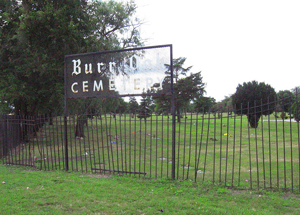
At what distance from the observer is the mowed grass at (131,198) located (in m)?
4.29

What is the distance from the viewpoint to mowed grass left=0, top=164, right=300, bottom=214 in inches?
169

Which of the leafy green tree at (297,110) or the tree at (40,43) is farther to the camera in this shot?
the tree at (40,43)

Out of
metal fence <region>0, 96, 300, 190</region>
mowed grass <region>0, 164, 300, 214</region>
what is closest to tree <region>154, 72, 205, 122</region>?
metal fence <region>0, 96, 300, 190</region>

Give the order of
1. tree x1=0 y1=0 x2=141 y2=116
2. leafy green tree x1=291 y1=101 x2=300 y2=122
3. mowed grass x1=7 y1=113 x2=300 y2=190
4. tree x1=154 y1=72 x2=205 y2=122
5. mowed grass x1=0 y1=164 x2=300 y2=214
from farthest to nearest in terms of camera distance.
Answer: tree x1=154 y1=72 x2=205 y2=122 < tree x1=0 y1=0 x2=141 y2=116 < mowed grass x1=7 y1=113 x2=300 y2=190 < leafy green tree x1=291 y1=101 x2=300 y2=122 < mowed grass x1=0 y1=164 x2=300 y2=214

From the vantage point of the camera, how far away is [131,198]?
4867 mm

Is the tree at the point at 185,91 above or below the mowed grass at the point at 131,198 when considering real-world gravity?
above

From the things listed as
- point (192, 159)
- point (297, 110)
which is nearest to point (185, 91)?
point (192, 159)

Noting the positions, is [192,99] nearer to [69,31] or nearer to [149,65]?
[69,31]

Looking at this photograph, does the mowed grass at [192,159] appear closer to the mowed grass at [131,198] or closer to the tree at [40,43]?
the mowed grass at [131,198]

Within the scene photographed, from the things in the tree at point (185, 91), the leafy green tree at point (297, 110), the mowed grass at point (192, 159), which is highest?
the tree at point (185, 91)

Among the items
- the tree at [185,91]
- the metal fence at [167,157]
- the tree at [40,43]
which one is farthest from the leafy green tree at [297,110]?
the tree at [185,91]

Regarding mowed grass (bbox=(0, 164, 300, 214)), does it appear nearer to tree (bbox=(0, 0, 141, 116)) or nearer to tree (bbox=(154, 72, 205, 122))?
tree (bbox=(0, 0, 141, 116))

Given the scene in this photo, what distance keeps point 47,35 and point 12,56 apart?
121 inches

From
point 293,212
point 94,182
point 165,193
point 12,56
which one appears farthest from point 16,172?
point 12,56
